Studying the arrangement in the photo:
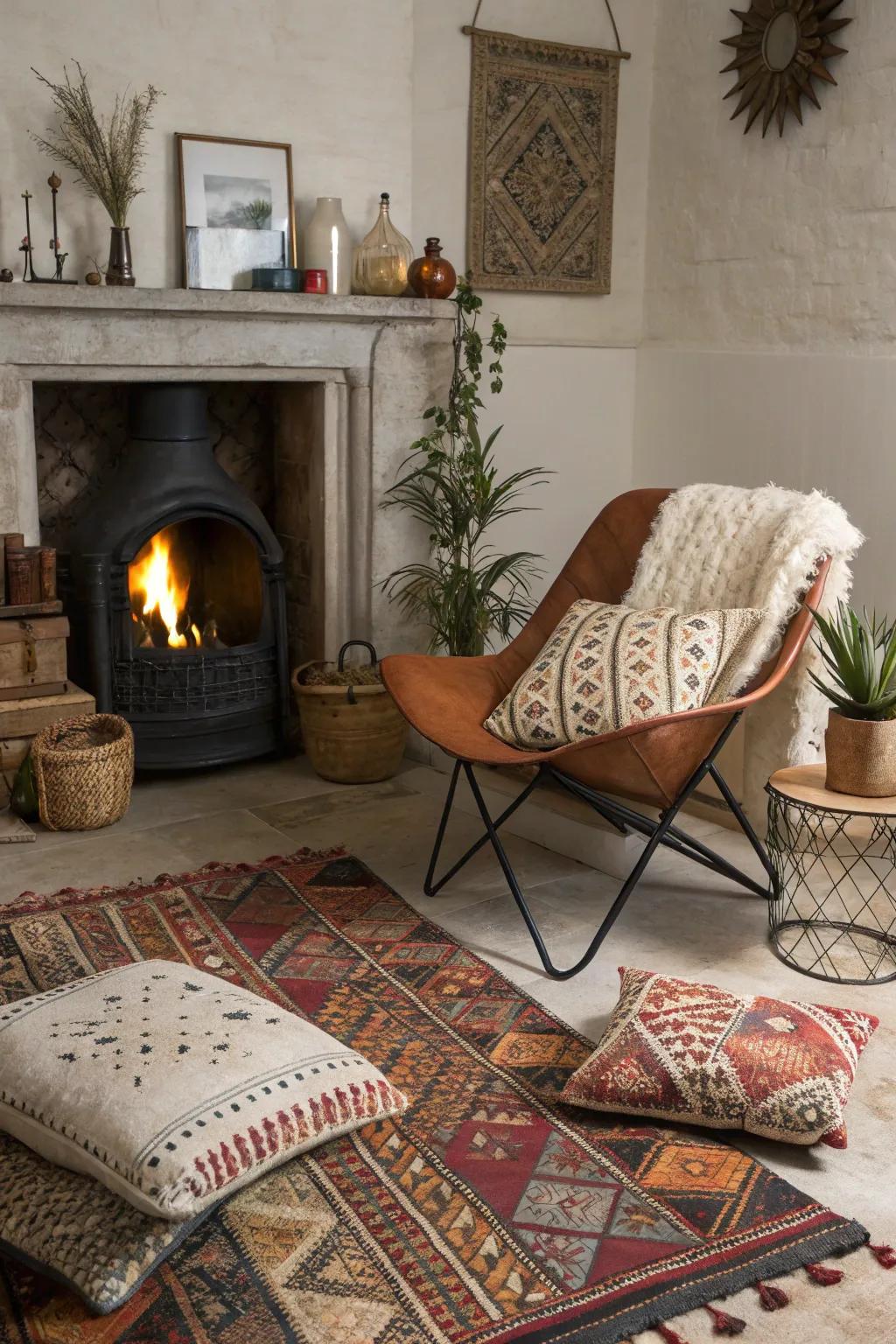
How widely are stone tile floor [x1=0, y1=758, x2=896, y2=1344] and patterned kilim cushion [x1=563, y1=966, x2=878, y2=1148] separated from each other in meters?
0.08

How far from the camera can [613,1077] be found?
7.88 feet

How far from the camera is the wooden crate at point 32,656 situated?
3.95 metres

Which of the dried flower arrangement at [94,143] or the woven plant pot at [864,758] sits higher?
the dried flower arrangement at [94,143]

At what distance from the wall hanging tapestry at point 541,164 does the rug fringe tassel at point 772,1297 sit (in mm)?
3681

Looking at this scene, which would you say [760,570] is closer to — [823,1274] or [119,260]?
[823,1274]

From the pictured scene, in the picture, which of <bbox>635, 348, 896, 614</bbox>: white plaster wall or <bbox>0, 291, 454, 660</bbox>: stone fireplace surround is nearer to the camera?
<bbox>0, 291, 454, 660</bbox>: stone fireplace surround

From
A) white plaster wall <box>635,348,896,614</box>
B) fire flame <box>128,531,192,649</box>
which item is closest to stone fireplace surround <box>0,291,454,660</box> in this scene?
fire flame <box>128,531,192,649</box>

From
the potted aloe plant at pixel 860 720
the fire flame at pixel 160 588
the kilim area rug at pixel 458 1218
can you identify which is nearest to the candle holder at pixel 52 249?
the fire flame at pixel 160 588

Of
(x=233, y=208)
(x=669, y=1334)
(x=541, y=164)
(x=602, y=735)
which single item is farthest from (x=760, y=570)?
(x=541, y=164)

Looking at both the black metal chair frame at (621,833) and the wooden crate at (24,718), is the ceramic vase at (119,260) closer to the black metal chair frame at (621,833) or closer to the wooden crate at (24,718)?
the wooden crate at (24,718)

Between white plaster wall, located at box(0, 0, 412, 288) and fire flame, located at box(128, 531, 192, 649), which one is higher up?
white plaster wall, located at box(0, 0, 412, 288)

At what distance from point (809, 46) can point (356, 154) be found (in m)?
1.52

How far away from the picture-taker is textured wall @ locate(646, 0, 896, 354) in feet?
13.7

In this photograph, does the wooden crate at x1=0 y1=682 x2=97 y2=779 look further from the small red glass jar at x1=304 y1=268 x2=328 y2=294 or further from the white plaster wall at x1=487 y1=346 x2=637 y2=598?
the white plaster wall at x1=487 y1=346 x2=637 y2=598
